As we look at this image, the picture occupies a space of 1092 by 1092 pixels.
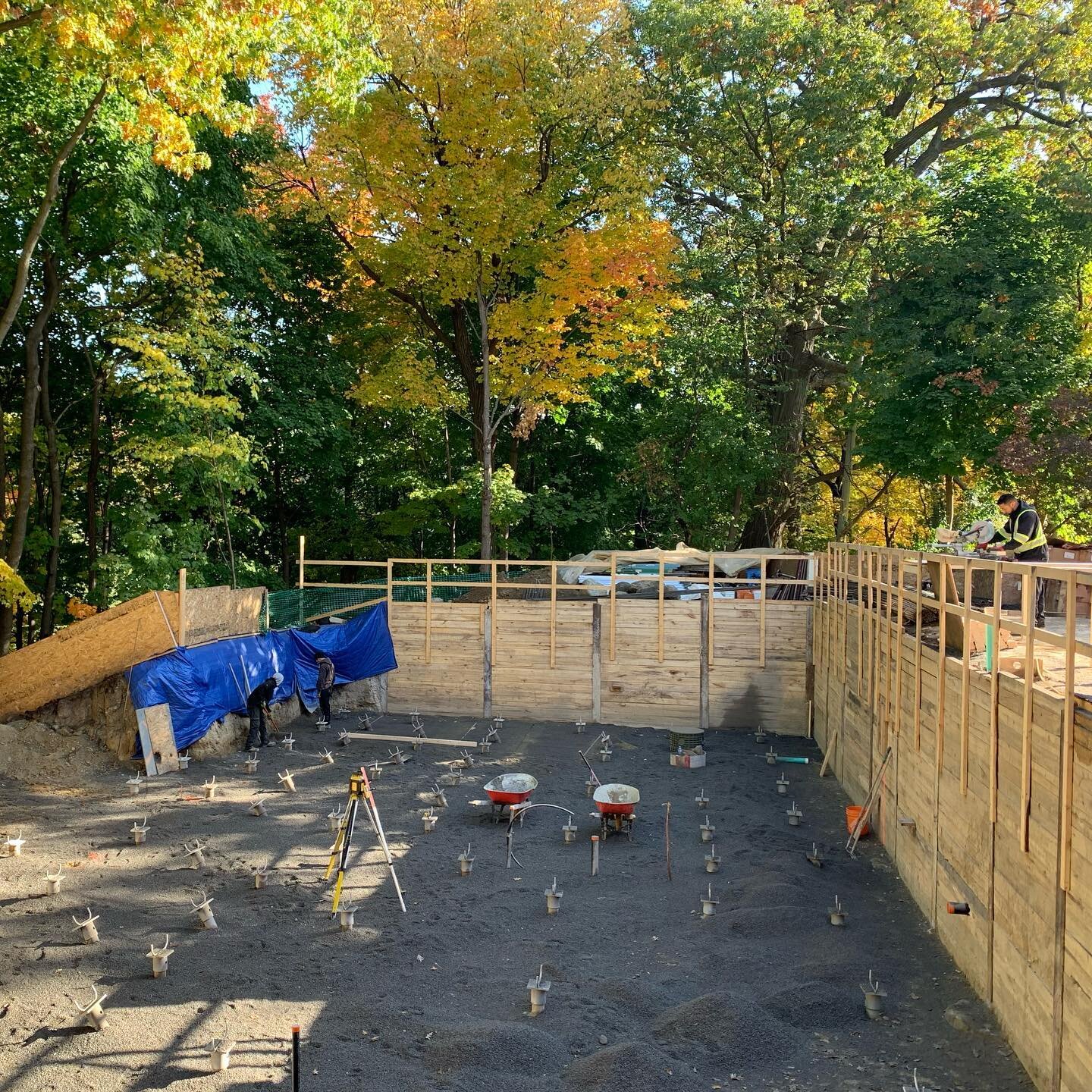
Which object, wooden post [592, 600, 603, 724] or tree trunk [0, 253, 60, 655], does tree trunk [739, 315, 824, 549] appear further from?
tree trunk [0, 253, 60, 655]

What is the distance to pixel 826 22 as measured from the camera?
69.0 ft

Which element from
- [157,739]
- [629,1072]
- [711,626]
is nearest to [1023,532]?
[711,626]

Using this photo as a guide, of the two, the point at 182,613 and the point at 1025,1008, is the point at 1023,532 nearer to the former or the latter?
the point at 1025,1008

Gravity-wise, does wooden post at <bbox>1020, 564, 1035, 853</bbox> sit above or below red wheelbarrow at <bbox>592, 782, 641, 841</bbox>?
above

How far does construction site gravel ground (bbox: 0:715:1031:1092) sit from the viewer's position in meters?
7.26

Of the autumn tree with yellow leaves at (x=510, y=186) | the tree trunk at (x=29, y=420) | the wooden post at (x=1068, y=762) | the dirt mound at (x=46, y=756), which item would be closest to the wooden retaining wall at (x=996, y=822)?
the wooden post at (x=1068, y=762)

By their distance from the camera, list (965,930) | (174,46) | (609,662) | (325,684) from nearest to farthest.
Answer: (965,930), (174,46), (325,684), (609,662)

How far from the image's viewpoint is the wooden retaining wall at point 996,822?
20.0 ft

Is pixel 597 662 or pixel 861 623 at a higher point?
pixel 861 623

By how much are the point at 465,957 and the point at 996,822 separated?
514 centimetres

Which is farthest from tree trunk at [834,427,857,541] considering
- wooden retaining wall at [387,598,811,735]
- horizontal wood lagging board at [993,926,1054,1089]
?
horizontal wood lagging board at [993,926,1054,1089]

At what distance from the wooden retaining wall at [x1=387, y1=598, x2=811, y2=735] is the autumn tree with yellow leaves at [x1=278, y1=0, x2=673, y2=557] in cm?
546

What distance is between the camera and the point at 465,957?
930cm

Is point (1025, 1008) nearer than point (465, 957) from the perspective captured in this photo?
Yes
